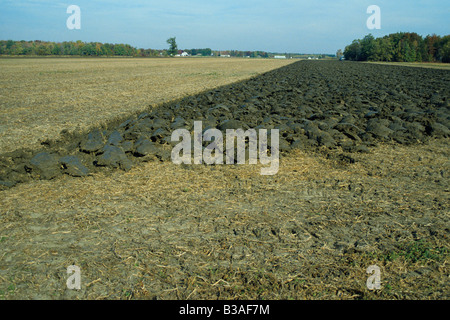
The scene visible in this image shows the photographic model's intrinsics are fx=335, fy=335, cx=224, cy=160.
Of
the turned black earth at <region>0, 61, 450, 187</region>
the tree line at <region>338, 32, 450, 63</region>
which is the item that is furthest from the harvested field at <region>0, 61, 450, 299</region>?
the tree line at <region>338, 32, 450, 63</region>

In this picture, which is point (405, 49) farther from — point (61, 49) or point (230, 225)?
point (230, 225)

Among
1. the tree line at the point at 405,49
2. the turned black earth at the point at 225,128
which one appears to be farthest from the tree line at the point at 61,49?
the turned black earth at the point at 225,128

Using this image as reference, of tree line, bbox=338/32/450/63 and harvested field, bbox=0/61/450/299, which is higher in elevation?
tree line, bbox=338/32/450/63

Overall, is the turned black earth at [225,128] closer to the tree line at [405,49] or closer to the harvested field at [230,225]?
the harvested field at [230,225]

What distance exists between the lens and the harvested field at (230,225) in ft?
9.68

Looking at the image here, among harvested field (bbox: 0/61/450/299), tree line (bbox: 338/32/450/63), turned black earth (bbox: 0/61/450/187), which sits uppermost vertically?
tree line (bbox: 338/32/450/63)

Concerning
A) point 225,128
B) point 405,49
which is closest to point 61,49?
point 405,49

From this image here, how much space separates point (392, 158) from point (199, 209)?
4258 mm

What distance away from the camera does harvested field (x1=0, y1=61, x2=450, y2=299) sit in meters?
2.95

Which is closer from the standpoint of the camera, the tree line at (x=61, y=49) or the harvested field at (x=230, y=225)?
the harvested field at (x=230, y=225)

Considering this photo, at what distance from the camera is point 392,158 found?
6.55 m

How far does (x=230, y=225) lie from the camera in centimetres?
400

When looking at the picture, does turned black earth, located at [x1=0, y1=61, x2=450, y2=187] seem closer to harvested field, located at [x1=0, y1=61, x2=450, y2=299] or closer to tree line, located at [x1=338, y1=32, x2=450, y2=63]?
harvested field, located at [x1=0, y1=61, x2=450, y2=299]

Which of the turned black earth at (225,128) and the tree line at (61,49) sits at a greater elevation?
the tree line at (61,49)
